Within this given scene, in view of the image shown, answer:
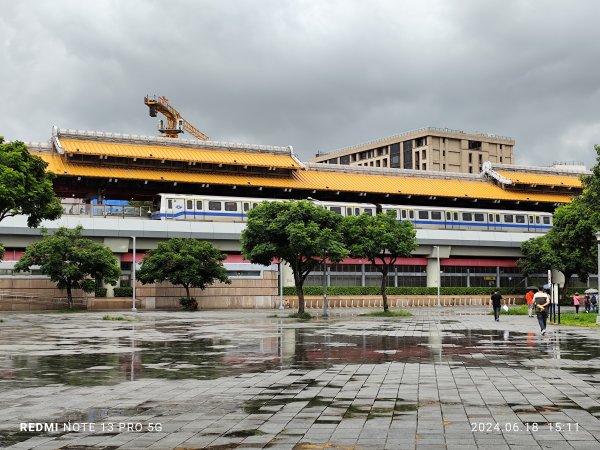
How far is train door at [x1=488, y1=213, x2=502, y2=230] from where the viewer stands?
258 ft

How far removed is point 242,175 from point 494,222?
28.1m

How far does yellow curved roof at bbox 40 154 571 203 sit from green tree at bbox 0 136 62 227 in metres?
27.9

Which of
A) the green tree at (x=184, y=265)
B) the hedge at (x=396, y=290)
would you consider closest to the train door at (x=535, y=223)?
the hedge at (x=396, y=290)

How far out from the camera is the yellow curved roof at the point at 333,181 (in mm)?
66688

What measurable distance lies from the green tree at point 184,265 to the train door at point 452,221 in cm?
2982

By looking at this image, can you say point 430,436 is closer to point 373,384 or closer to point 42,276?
point 373,384

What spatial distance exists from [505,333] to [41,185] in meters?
23.1

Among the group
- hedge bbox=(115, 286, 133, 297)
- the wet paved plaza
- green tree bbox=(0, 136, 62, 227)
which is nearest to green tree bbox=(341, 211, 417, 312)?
green tree bbox=(0, 136, 62, 227)

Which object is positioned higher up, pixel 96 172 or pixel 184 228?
pixel 96 172

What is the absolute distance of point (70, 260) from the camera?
166ft

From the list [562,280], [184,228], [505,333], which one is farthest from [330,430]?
[562,280]

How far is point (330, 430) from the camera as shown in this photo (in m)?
8.96

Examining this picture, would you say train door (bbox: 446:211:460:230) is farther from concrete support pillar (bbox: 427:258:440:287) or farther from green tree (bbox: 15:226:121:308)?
green tree (bbox: 15:226:121:308)

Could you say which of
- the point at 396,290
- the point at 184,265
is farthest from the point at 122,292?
the point at 396,290
